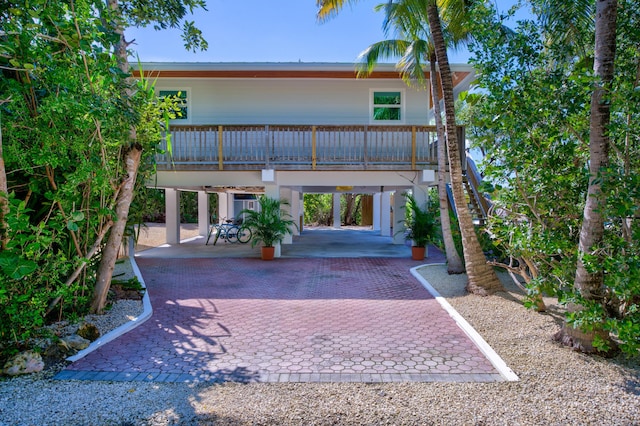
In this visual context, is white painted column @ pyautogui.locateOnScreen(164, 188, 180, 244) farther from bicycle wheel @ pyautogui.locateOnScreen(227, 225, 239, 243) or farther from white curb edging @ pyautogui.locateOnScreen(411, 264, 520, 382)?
white curb edging @ pyautogui.locateOnScreen(411, 264, 520, 382)

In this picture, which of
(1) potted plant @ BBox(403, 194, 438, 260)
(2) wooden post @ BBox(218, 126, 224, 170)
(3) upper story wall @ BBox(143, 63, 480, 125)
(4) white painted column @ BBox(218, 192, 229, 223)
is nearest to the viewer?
(1) potted plant @ BBox(403, 194, 438, 260)

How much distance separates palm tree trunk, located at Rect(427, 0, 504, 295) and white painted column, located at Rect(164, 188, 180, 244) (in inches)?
425

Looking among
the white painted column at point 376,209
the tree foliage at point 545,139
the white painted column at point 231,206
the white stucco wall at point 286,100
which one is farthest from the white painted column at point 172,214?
the tree foliage at point 545,139

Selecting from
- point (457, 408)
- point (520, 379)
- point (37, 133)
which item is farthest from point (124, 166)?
point (520, 379)

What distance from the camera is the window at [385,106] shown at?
13.1 metres

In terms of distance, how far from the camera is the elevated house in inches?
446

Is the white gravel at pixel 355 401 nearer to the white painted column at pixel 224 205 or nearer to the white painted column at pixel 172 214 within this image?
the white painted column at pixel 172 214

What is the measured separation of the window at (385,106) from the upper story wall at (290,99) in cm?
7

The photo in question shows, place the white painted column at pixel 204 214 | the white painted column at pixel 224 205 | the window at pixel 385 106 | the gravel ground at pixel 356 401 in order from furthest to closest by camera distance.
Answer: the white painted column at pixel 224 205
the white painted column at pixel 204 214
the window at pixel 385 106
the gravel ground at pixel 356 401

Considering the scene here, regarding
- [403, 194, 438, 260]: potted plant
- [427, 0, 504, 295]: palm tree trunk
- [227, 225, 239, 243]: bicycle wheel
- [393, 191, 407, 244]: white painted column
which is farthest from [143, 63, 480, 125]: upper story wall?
[427, 0, 504, 295]: palm tree trunk

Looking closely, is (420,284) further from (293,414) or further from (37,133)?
(37,133)

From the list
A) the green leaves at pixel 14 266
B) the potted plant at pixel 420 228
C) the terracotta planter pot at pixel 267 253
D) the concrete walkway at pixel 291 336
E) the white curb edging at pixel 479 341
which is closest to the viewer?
the green leaves at pixel 14 266

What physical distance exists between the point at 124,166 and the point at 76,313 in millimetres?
2011

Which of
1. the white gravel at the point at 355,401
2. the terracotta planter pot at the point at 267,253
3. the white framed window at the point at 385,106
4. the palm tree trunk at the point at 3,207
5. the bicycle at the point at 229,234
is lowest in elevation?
the white gravel at the point at 355,401
